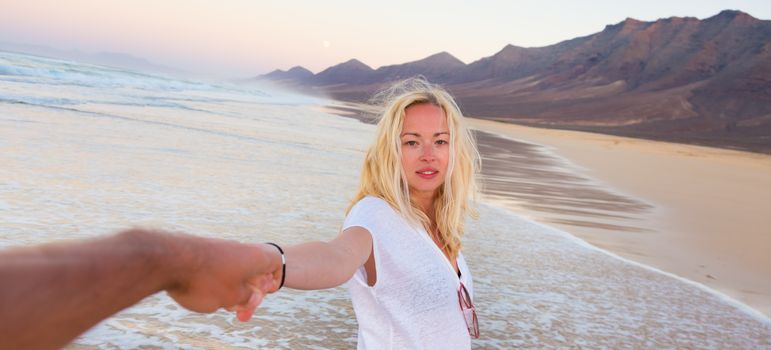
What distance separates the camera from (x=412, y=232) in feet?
6.63

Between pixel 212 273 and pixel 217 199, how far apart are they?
6123mm

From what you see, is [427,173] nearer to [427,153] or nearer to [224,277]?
[427,153]

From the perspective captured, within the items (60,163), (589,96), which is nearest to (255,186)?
(60,163)

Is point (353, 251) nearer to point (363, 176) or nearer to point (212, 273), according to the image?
point (363, 176)

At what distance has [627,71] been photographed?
122m

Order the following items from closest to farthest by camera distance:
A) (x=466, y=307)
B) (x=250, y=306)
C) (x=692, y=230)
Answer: (x=250, y=306)
(x=466, y=307)
(x=692, y=230)

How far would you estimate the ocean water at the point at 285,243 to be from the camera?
3629 millimetres

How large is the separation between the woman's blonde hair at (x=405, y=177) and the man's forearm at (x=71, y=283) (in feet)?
4.48

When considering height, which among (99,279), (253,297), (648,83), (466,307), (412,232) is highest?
(648,83)

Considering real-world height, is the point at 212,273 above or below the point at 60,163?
above

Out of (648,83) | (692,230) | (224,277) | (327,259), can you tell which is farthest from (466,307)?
(648,83)

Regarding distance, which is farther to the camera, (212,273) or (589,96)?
(589,96)

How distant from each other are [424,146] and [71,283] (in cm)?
168

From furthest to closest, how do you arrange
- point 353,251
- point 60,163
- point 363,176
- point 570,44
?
point 570,44 → point 60,163 → point 363,176 → point 353,251
